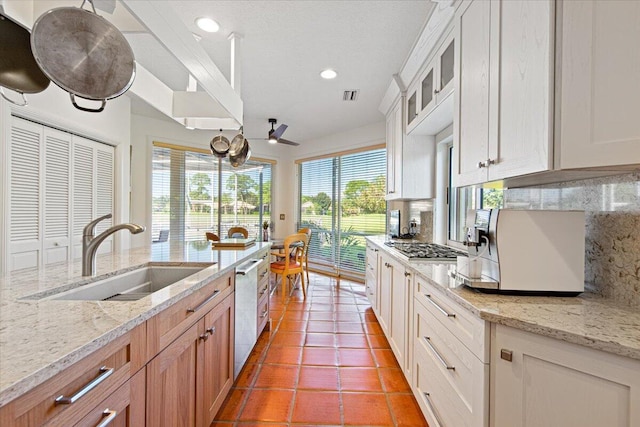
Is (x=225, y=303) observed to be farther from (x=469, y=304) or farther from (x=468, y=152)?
(x=468, y=152)

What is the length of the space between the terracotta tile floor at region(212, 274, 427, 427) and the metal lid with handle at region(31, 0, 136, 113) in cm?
179

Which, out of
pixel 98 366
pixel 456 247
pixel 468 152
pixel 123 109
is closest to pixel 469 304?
pixel 468 152

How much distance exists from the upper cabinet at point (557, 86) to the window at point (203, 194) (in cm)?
437

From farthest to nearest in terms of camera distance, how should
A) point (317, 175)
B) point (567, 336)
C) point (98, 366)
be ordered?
point (317, 175) → point (567, 336) → point (98, 366)

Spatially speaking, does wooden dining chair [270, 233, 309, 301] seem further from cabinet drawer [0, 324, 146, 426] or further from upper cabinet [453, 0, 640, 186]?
cabinet drawer [0, 324, 146, 426]

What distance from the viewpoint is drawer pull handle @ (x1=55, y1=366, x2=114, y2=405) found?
667 mm

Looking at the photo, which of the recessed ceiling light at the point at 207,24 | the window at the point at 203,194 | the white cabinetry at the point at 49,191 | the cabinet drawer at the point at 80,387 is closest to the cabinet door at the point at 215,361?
the cabinet drawer at the point at 80,387

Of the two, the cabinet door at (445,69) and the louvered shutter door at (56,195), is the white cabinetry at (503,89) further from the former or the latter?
the louvered shutter door at (56,195)

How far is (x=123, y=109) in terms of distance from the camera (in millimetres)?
3674

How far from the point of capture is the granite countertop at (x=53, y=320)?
606 mm

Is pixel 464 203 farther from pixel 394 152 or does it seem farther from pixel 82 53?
pixel 82 53

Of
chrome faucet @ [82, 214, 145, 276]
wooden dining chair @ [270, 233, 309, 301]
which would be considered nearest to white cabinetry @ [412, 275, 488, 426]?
chrome faucet @ [82, 214, 145, 276]

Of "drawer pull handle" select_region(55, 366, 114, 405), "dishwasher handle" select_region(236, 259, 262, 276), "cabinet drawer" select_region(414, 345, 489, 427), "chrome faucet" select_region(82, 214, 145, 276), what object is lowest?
"cabinet drawer" select_region(414, 345, 489, 427)

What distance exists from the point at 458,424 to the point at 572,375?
56 cm
